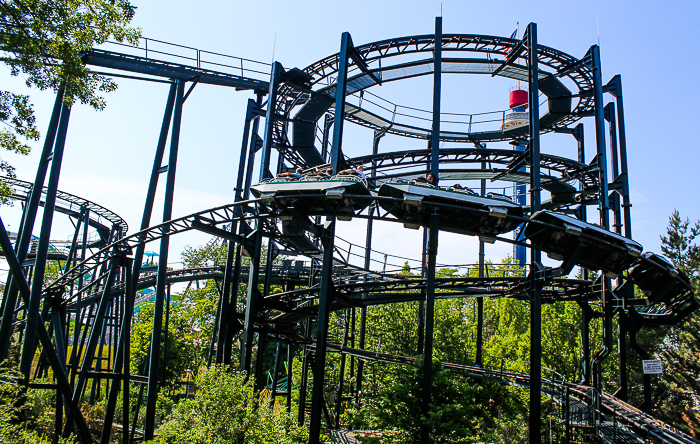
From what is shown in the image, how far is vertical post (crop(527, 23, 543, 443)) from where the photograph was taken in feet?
35.6

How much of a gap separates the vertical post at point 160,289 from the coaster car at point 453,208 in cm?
693

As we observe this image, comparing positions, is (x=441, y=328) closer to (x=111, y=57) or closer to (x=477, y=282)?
(x=477, y=282)

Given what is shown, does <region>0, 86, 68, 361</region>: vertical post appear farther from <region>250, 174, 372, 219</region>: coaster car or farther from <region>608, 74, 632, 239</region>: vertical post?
<region>608, 74, 632, 239</region>: vertical post

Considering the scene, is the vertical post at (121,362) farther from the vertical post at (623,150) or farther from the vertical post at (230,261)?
the vertical post at (623,150)

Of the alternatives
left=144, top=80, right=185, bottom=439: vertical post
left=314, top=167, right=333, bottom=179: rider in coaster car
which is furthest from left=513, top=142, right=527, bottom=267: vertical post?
left=144, top=80, right=185, bottom=439: vertical post

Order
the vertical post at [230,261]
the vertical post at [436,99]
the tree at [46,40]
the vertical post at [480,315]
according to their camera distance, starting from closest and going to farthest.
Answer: the tree at [46,40]
the vertical post at [436,99]
the vertical post at [230,261]
the vertical post at [480,315]

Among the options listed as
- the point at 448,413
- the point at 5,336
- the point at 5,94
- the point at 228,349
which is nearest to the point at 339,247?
the point at 228,349

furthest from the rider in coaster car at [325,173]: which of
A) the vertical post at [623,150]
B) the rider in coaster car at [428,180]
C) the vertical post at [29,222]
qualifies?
the vertical post at [623,150]

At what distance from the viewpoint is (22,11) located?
798 centimetres

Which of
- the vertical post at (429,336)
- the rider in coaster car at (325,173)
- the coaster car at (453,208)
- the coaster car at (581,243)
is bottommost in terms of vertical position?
the vertical post at (429,336)

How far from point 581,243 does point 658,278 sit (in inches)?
141

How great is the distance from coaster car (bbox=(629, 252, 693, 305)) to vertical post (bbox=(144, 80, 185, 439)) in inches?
515

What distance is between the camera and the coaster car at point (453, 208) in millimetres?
10422

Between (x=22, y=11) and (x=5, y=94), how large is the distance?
1530 mm
